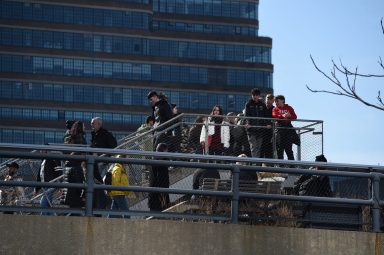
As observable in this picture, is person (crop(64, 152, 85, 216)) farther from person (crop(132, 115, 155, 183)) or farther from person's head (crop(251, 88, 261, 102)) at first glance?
person's head (crop(251, 88, 261, 102))

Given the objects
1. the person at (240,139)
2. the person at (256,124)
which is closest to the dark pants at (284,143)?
the person at (256,124)

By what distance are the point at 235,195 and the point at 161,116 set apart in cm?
783

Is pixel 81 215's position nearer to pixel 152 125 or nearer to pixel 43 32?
pixel 152 125

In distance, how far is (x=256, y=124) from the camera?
21.7 meters

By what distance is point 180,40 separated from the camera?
113438 millimetres

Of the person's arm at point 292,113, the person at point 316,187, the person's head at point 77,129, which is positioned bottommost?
the person at point 316,187

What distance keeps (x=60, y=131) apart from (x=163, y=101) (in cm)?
8483

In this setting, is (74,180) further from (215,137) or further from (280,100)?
(280,100)

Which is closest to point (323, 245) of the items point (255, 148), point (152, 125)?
Result: point (255, 148)

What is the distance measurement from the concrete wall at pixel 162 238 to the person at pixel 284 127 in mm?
7354

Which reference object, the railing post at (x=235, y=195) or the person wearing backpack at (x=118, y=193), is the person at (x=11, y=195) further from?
the railing post at (x=235, y=195)

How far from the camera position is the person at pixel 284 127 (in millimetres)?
21672

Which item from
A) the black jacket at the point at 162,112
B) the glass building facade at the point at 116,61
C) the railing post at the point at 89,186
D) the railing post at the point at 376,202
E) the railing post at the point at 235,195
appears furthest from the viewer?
the glass building facade at the point at 116,61

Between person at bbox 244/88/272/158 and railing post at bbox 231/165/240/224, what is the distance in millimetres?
7319
